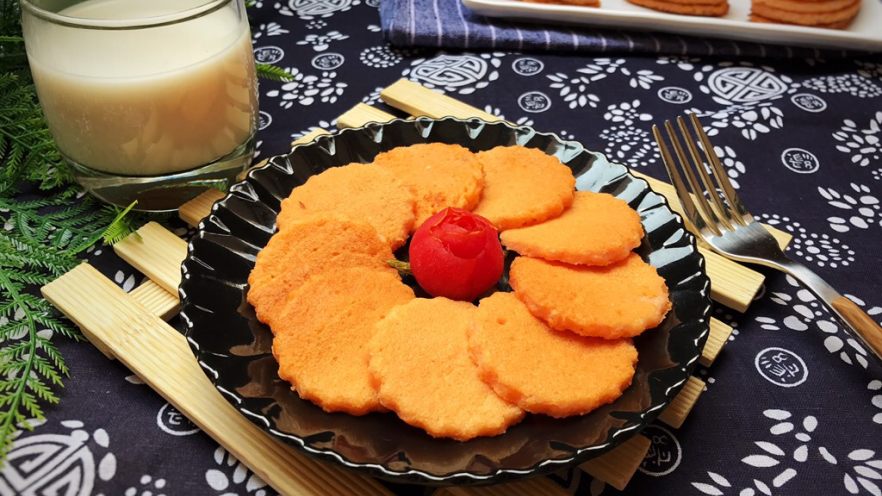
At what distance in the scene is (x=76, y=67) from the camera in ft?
3.66

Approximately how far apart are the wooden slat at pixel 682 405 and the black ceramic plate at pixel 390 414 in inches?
3.3

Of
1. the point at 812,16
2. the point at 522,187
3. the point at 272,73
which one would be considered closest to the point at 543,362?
the point at 522,187

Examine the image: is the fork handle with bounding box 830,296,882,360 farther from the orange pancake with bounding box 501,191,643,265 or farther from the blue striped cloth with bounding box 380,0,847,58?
the blue striped cloth with bounding box 380,0,847,58

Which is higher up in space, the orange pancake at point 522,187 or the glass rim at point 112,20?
the glass rim at point 112,20

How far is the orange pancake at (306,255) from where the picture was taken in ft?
3.23

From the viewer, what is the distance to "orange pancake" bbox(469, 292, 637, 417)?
84 centimetres

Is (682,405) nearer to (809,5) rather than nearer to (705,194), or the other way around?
(705,194)

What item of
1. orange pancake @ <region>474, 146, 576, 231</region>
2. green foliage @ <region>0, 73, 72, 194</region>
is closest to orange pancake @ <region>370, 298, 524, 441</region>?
orange pancake @ <region>474, 146, 576, 231</region>

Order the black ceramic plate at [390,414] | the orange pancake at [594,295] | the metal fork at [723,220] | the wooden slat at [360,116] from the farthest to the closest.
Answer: the wooden slat at [360,116] < the metal fork at [723,220] < the orange pancake at [594,295] < the black ceramic plate at [390,414]

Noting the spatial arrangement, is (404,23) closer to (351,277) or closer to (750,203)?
(750,203)

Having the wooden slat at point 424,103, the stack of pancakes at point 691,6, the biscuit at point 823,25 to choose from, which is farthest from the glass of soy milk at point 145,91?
the biscuit at point 823,25

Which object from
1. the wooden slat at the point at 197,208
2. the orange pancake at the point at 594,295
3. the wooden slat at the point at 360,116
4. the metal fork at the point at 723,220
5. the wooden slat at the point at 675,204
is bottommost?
the wooden slat at the point at 197,208

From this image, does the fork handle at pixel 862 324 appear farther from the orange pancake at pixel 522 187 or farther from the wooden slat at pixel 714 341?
the orange pancake at pixel 522 187

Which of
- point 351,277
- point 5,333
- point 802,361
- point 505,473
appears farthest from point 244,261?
point 802,361
